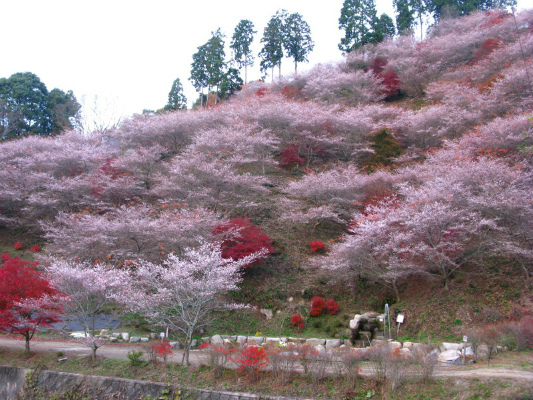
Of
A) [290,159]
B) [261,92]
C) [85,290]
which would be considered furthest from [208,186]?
[261,92]

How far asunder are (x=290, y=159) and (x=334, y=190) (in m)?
7.76

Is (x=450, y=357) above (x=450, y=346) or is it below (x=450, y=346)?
above

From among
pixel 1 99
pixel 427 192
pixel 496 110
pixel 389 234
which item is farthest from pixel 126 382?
pixel 1 99

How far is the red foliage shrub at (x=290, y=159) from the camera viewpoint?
79.6ft

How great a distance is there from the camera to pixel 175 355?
1049 cm

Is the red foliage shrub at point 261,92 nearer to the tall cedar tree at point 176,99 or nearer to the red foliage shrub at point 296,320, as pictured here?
the tall cedar tree at point 176,99

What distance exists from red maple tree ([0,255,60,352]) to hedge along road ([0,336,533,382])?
1227 mm

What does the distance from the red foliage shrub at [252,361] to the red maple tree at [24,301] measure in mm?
5556

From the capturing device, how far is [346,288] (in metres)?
14.4

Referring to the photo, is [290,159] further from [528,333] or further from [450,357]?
[528,333]

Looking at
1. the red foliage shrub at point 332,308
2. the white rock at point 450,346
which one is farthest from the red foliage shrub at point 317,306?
the white rock at point 450,346

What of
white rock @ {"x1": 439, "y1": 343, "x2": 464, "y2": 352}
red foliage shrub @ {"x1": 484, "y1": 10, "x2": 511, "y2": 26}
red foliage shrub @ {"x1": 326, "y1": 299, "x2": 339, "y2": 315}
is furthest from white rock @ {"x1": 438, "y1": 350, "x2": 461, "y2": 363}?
red foliage shrub @ {"x1": 484, "y1": 10, "x2": 511, "y2": 26}

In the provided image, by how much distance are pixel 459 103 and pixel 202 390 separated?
22419 millimetres

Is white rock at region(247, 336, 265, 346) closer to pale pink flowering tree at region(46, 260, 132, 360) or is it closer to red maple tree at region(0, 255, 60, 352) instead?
pale pink flowering tree at region(46, 260, 132, 360)
